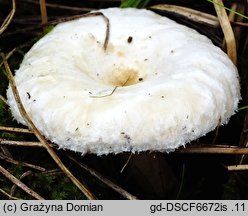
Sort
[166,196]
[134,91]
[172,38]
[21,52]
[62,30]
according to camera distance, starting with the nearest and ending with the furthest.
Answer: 1. [134,91]
2. [172,38]
3. [62,30]
4. [166,196]
5. [21,52]

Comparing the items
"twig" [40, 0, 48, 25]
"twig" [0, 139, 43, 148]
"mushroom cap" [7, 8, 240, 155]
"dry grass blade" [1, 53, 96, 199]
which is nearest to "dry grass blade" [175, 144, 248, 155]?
"mushroom cap" [7, 8, 240, 155]

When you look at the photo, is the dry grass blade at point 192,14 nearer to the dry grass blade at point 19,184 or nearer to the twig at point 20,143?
the twig at point 20,143

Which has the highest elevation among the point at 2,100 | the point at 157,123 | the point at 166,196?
the point at 157,123

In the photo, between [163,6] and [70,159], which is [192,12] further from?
[70,159]

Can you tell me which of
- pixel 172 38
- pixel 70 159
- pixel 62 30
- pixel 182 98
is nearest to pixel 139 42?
pixel 172 38

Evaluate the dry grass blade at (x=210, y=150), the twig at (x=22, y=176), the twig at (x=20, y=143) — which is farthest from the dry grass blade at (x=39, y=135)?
the dry grass blade at (x=210, y=150)

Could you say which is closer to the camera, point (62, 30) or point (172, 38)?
point (172, 38)
